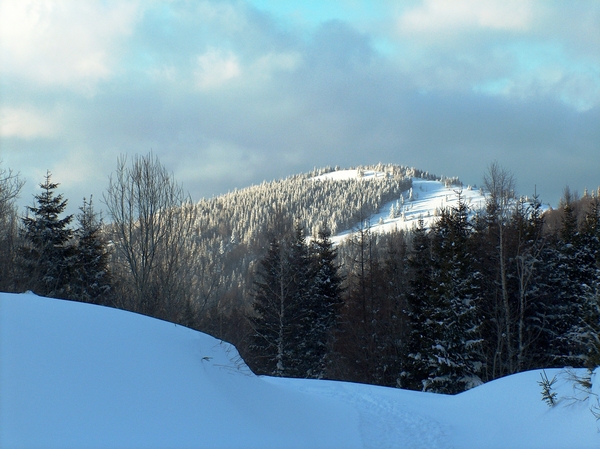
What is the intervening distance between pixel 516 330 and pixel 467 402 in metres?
14.5

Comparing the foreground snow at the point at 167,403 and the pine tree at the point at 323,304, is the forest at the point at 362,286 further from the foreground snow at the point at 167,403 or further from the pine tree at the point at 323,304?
the foreground snow at the point at 167,403

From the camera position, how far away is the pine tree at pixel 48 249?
22.8 meters

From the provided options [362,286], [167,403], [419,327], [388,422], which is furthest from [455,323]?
[167,403]

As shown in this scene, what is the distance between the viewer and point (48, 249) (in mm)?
23562

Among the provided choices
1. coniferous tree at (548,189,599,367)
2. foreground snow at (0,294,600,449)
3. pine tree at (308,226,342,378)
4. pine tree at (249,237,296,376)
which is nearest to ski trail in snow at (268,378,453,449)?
foreground snow at (0,294,600,449)

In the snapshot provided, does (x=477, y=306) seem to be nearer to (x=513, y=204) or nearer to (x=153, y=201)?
(x=513, y=204)

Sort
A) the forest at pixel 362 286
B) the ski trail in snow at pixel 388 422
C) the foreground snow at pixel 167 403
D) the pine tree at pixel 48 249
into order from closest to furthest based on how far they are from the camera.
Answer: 1. the foreground snow at pixel 167 403
2. the ski trail in snow at pixel 388 422
3. the forest at pixel 362 286
4. the pine tree at pixel 48 249

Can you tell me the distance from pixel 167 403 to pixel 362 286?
2343cm

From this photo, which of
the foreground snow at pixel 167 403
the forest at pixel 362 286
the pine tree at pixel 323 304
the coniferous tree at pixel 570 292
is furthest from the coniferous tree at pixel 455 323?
the foreground snow at pixel 167 403

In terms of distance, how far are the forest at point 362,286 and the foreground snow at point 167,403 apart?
35.7 feet

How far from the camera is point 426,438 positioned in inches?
343

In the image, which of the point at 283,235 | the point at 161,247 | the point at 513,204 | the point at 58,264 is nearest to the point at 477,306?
the point at 513,204

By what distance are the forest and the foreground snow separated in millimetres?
10867

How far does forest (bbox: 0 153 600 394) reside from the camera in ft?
62.2
